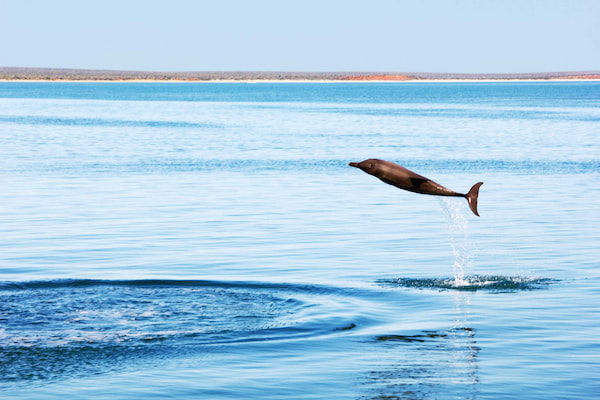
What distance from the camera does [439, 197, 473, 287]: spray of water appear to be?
74.1ft

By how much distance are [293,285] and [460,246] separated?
664 centimetres

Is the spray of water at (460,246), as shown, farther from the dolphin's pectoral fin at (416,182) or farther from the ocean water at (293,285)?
the dolphin's pectoral fin at (416,182)

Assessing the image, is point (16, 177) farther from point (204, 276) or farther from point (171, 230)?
point (204, 276)

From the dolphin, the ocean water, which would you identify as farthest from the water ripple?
the dolphin

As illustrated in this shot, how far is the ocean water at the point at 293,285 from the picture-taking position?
49.6 feet

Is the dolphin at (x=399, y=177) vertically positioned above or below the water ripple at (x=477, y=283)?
above

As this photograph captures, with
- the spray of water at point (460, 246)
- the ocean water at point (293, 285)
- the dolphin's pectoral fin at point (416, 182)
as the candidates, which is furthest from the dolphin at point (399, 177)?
the spray of water at point (460, 246)

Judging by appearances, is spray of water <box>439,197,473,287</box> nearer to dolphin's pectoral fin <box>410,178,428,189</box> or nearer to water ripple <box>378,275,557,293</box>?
water ripple <box>378,275,557,293</box>

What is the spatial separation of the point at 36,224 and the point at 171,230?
3.97 metres

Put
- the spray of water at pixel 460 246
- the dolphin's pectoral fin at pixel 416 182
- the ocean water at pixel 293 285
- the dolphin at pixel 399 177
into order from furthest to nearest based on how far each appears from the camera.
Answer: the spray of water at pixel 460 246 → the ocean water at pixel 293 285 → the dolphin's pectoral fin at pixel 416 182 → the dolphin at pixel 399 177

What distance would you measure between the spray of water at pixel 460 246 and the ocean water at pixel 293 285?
97mm

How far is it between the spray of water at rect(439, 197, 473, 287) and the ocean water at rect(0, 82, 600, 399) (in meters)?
0.10

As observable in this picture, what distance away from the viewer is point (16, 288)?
21328 mm

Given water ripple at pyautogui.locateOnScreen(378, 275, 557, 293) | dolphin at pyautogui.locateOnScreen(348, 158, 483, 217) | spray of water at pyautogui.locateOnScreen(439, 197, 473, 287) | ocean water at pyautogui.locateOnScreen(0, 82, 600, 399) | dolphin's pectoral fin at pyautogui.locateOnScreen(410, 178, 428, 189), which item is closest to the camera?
dolphin at pyautogui.locateOnScreen(348, 158, 483, 217)
